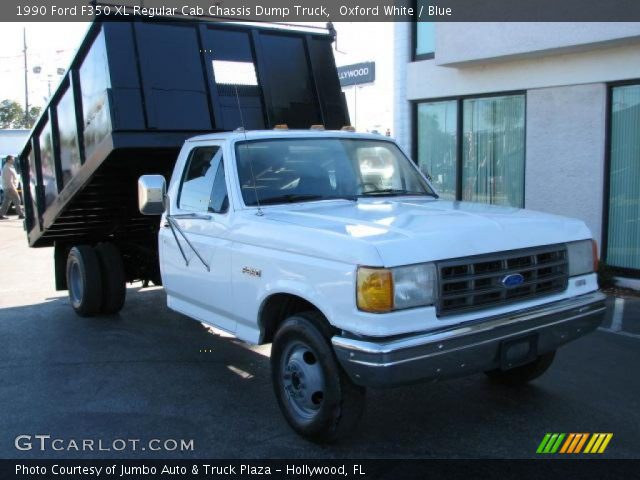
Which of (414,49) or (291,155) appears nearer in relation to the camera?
(291,155)

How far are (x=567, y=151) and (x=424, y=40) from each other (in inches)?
134

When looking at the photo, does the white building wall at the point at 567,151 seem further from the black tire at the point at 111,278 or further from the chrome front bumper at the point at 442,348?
the black tire at the point at 111,278

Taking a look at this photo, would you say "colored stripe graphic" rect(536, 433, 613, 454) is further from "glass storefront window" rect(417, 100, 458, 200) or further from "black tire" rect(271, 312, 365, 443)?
"glass storefront window" rect(417, 100, 458, 200)

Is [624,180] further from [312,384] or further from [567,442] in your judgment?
[312,384]

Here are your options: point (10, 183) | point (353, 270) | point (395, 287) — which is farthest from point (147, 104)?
point (10, 183)

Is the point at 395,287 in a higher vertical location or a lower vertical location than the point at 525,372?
higher

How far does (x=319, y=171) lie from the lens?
17.3 ft

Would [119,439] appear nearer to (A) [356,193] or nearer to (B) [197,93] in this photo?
(A) [356,193]

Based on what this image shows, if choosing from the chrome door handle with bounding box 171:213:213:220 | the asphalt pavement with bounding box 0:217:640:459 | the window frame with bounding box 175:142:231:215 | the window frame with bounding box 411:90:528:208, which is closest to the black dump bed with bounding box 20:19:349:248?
the window frame with bounding box 175:142:231:215

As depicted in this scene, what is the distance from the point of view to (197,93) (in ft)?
22.5

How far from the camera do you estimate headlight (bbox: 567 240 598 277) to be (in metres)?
4.51

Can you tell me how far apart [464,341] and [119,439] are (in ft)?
7.56

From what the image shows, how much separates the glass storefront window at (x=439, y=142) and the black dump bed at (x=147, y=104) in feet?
13.1

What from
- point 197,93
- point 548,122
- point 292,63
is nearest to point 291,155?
point 197,93
